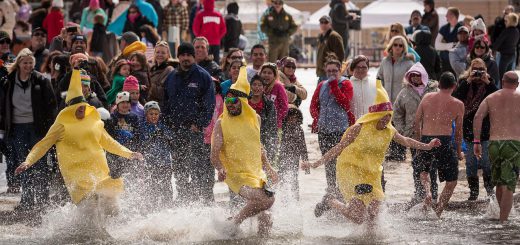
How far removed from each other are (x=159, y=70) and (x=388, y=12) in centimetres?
1987

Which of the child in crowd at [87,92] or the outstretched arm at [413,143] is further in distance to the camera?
the child in crowd at [87,92]

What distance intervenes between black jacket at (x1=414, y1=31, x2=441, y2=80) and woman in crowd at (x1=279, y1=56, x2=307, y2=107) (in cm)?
416

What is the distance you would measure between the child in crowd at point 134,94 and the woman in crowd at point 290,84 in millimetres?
1787

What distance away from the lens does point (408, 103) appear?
1617cm

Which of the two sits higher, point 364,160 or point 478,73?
point 478,73

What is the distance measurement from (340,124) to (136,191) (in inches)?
97.3

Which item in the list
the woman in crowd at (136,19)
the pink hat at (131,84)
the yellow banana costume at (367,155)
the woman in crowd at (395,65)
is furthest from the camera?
the woman in crowd at (136,19)

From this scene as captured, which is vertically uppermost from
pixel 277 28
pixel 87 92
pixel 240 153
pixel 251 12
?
pixel 87 92

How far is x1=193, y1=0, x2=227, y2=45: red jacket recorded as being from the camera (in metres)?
21.9

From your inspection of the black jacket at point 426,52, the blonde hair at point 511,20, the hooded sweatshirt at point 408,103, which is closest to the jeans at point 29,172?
the hooded sweatshirt at point 408,103

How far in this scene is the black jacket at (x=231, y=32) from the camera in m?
23.4

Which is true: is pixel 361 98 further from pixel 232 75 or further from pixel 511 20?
pixel 511 20

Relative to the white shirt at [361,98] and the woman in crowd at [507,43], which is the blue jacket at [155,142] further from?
the woman in crowd at [507,43]

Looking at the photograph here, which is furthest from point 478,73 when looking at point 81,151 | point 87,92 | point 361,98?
point 81,151
